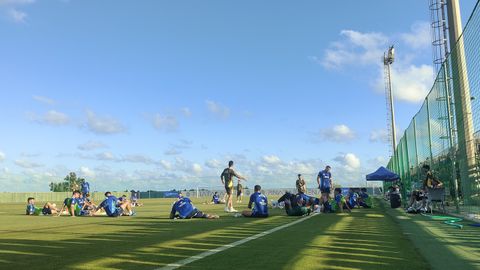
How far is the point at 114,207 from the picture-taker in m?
17.3

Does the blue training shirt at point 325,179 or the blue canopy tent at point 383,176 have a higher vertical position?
the blue canopy tent at point 383,176

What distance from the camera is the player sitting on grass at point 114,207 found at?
17.1 meters

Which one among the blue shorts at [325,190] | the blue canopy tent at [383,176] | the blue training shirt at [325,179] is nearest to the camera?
the blue shorts at [325,190]

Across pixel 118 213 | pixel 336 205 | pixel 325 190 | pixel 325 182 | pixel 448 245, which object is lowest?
pixel 448 245

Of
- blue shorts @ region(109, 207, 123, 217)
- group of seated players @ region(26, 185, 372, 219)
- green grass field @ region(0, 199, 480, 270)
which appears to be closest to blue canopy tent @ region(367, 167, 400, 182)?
group of seated players @ region(26, 185, 372, 219)

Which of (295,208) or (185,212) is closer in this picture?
(185,212)

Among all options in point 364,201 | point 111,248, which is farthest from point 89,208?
point 111,248

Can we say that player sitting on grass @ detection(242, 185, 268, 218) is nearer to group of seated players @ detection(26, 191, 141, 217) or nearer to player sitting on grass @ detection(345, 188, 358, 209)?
group of seated players @ detection(26, 191, 141, 217)

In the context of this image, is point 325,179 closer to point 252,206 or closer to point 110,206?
point 252,206

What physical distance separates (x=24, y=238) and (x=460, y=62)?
38.7 ft

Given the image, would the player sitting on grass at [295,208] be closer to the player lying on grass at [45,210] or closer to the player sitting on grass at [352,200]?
the player sitting on grass at [352,200]

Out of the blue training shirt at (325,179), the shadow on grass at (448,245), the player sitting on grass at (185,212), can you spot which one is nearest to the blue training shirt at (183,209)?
the player sitting on grass at (185,212)

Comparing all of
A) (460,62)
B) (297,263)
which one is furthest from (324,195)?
(297,263)

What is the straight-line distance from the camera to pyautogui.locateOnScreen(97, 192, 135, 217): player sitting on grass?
1712 centimetres
